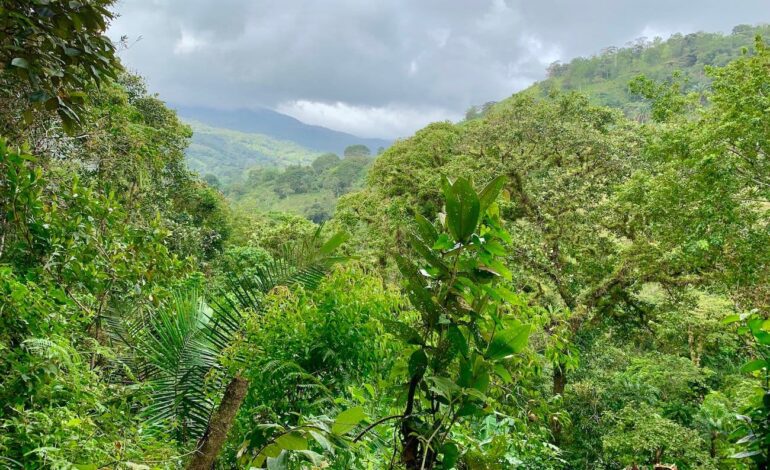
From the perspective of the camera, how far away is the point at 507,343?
35.2 inches

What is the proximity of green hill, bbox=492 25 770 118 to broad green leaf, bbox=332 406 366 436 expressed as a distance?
6877cm

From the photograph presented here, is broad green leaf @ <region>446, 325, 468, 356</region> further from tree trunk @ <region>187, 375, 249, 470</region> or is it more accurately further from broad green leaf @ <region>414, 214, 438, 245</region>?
tree trunk @ <region>187, 375, 249, 470</region>

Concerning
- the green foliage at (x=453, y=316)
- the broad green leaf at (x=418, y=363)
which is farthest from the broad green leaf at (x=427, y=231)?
the broad green leaf at (x=418, y=363)

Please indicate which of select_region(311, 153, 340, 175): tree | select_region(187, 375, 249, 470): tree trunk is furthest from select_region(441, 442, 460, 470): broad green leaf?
select_region(311, 153, 340, 175): tree

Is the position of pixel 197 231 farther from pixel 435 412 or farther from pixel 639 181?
pixel 435 412

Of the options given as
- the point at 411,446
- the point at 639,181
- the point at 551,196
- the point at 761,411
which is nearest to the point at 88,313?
the point at 411,446

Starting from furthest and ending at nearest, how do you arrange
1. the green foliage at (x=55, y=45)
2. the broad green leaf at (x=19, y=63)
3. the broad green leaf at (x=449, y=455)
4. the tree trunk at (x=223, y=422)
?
the green foliage at (x=55, y=45) → the broad green leaf at (x=19, y=63) → the tree trunk at (x=223, y=422) → the broad green leaf at (x=449, y=455)

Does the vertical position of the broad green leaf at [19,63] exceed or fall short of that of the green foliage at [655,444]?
it exceeds it

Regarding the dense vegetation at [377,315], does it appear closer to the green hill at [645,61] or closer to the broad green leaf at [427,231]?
the broad green leaf at [427,231]

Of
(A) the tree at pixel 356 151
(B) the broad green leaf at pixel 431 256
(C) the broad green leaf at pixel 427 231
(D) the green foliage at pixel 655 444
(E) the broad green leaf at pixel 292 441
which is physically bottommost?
(D) the green foliage at pixel 655 444

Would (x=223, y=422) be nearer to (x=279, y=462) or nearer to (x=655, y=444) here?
(x=279, y=462)

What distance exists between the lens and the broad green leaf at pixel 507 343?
89 centimetres

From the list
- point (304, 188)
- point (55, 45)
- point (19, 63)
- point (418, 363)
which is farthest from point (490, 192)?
point (304, 188)

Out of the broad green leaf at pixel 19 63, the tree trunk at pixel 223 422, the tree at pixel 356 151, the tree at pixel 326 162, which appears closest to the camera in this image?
the tree trunk at pixel 223 422
